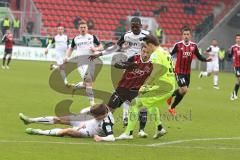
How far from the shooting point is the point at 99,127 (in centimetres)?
1377

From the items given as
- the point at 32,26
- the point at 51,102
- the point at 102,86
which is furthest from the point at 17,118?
the point at 32,26

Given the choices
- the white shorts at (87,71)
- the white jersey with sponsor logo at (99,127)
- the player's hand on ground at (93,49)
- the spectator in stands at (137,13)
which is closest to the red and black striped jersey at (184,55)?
the player's hand on ground at (93,49)

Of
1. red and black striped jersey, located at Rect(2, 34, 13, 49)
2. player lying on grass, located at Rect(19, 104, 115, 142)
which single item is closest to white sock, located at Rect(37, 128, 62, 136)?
player lying on grass, located at Rect(19, 104, 115, 142)

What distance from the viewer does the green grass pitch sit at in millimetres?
12047

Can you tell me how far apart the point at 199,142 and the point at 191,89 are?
59.7 ft

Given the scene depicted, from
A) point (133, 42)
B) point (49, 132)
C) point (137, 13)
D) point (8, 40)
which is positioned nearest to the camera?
point (49, 132)

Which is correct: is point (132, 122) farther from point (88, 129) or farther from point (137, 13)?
point (137, 13)

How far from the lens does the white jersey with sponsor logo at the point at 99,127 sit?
44.8 feet

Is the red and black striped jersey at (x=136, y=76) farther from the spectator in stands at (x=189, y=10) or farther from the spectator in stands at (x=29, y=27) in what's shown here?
the spectator in stands at (x=189, y=10)

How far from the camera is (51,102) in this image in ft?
71.7

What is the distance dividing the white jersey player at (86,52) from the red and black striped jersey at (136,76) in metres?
5.61

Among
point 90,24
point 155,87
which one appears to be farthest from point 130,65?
point 90,24

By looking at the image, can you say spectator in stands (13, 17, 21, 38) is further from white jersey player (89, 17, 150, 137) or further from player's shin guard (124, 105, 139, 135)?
player's shin guard (124, 105, 139, 135)

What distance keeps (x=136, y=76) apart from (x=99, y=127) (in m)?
1.57
